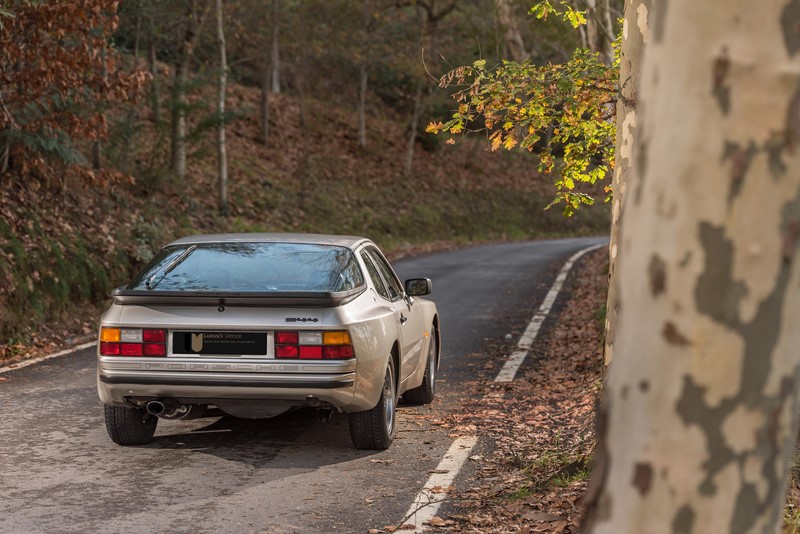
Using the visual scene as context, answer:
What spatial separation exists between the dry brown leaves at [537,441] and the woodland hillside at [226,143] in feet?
9.88

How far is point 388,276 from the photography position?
9.03m

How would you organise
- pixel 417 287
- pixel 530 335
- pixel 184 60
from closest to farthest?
1. pixel 417 287
2. pixel 530 335
3. pixel 184 60

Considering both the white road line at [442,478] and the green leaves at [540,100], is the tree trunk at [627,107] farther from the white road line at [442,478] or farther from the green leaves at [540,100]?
the white road line at [442,478]

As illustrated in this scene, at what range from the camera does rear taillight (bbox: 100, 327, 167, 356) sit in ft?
23.4

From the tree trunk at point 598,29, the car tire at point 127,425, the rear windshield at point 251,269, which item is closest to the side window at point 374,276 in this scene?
the rear windshield at point 251,269

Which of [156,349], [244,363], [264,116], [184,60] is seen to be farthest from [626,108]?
[264,116]

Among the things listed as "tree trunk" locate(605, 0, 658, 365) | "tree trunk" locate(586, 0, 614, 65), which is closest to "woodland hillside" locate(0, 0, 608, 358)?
"tree trunk" locate(605, 0, 658, 365)

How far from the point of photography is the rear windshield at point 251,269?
295 inches

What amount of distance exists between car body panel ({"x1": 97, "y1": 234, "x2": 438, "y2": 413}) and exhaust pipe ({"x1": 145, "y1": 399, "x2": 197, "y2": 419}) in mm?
79

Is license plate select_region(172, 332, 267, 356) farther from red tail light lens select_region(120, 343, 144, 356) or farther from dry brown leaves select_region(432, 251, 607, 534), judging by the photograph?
dry brown leaves select_region(432, 251, 607, 534)

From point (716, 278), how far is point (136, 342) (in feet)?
17.0

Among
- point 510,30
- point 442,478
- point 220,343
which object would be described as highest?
point 510,30

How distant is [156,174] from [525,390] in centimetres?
1446

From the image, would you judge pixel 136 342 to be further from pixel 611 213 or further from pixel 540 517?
pixel 611 213
